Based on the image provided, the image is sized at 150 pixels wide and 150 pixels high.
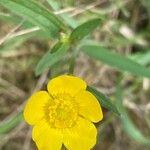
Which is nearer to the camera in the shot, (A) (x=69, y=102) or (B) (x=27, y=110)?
(B) (x=27, y=110)

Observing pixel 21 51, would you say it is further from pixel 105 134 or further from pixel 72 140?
pixel 72 140

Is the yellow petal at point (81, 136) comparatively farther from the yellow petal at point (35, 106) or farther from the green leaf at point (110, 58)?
the green leaf at point (110, 58)

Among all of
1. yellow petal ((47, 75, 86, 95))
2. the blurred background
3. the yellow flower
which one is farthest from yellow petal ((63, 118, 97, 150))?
the blurred background

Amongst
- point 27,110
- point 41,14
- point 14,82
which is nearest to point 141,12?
point 14,82

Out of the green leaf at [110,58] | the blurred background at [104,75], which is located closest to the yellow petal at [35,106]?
the green leaf at [110,58]

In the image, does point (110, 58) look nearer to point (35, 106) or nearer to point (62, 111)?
point (62, 111)

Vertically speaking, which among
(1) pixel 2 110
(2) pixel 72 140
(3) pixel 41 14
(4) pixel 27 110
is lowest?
(1) pixel 2 110
